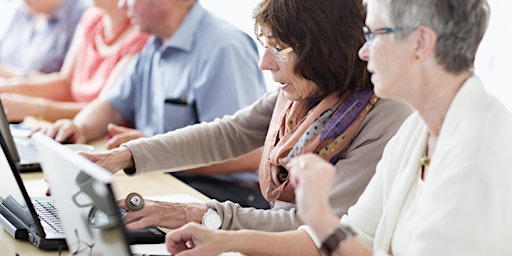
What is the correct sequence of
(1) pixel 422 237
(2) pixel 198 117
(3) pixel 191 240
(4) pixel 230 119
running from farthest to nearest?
(2) pixel 198 117
(4) pixel 230 119
(3) pixel 191 240
(1) pixel 422 237

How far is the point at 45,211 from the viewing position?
6.52ft

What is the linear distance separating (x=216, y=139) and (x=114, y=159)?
30 centimetres

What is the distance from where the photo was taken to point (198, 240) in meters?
1.62

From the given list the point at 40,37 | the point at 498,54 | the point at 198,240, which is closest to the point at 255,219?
the point at 198,240

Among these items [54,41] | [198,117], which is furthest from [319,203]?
[54,41]

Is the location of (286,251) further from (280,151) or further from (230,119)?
(230,119)

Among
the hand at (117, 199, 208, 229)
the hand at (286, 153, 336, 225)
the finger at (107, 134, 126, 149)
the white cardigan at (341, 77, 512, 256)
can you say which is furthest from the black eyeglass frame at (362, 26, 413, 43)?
the finger at (107, 134, 126, 149)

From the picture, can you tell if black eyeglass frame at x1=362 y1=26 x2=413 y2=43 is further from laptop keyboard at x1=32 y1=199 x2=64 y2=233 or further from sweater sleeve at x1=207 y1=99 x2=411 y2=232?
laptop keyboard at x1=32 y1=199 x2=64 y2=233

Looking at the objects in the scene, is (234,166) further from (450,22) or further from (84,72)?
(450,22)

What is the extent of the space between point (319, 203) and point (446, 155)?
23 centimetres

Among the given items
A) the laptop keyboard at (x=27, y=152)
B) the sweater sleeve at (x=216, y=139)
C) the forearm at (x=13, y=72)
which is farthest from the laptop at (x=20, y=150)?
the forearm at (x=13, y=72)

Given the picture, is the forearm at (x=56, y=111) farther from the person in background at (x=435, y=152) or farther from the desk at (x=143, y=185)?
the person in background at (x=435, y=152)

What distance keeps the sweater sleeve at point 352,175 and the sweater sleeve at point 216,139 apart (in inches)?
14.1

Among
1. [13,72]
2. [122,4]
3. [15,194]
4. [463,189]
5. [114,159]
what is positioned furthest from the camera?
[13,72]
